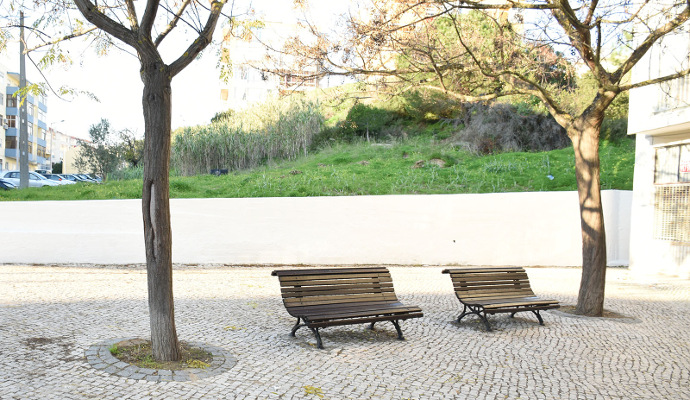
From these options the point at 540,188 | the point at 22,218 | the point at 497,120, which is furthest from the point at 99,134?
the point at 540,188

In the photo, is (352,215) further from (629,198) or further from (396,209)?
(629,198)

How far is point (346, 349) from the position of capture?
5.92 meters

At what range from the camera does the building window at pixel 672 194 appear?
1327 cm

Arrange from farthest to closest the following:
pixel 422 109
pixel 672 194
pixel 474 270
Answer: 1. pixel 422 109
2. pixel 672 194
3. pixel 474 270

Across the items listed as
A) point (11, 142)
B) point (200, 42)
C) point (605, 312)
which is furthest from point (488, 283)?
point (11, 142)

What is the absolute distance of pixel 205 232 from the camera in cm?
1363

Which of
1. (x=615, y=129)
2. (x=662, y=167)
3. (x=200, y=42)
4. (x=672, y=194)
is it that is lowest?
(x=672, y=194)

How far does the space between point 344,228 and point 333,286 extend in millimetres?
7390

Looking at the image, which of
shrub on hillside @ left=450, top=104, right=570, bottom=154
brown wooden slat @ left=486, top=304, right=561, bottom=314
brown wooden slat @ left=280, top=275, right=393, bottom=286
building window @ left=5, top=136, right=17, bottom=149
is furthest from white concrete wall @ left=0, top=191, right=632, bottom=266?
building window @ left=5, top=136, right=17, bottom=149

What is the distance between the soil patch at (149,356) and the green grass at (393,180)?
33.2 feet

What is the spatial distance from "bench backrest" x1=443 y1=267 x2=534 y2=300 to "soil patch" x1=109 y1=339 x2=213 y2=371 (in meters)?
3.35

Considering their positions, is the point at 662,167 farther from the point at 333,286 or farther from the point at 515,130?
the point at 333,286

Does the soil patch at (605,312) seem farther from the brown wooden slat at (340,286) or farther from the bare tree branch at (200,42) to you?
the bare tree branch at (200,42)

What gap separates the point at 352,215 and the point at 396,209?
1112mm
